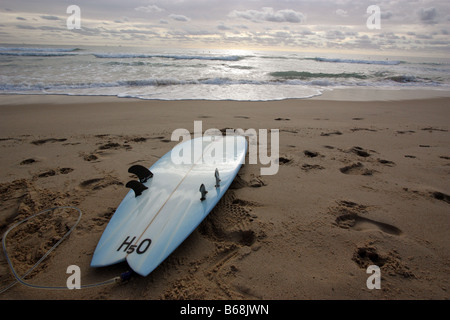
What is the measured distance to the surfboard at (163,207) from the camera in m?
1.86

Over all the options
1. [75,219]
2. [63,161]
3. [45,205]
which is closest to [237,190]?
[75,219]

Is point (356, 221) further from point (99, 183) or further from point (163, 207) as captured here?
point (99, 183)

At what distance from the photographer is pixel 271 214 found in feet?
7.77

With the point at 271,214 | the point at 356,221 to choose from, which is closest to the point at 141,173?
the point at 271,214

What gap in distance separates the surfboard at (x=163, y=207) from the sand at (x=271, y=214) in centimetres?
10

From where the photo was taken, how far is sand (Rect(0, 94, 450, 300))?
1689 millimetres

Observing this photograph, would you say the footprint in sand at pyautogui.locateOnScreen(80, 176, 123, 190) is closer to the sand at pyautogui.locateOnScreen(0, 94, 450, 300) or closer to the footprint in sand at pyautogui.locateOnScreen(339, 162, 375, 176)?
the sand at pyautogui.locateOnScreen(0, 94, 450, 300)

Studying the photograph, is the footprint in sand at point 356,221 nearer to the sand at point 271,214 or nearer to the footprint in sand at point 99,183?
the sand at point 271,214

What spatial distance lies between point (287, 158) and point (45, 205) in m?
2.97

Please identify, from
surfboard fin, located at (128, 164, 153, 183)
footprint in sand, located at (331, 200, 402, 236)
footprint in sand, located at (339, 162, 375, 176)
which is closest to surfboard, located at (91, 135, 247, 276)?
surfboard fin, located at (128, 164, 153, 183)

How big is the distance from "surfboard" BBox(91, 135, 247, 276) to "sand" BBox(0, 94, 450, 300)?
0.32 ft

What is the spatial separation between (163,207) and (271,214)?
3.40 ft

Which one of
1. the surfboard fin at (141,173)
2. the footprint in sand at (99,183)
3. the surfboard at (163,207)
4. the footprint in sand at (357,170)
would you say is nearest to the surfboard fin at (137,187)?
the surfboard at (163,207)

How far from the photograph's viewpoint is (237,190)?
110 inches
